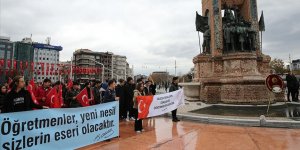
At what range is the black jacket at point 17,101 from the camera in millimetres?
4703

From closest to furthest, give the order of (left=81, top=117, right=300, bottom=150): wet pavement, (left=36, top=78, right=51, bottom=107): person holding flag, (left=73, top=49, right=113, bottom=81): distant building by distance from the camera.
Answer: (left=81, top=117, right=300, bottom=150): wet pavement, (left=36, top=78, right=51, bottom=107): person holding flag, (left=73, top=49, right=113, bottom=81): distant building

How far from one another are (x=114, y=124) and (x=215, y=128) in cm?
313

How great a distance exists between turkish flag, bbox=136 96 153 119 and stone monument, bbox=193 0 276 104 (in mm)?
6530

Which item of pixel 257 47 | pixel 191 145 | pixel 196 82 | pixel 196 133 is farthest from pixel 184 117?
pixel 257 47

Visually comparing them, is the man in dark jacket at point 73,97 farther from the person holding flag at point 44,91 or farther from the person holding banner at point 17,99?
the person holding banner at point 17,99

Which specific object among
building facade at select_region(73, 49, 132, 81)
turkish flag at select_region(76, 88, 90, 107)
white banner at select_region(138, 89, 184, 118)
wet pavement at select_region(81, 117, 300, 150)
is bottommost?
wet pavement at select_region(81, 117, 300, 150)

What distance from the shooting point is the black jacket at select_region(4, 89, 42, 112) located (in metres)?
4.70

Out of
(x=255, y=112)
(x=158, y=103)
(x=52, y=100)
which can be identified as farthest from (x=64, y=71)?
(x=255, y=112)

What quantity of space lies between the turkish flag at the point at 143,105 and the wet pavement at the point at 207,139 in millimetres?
513

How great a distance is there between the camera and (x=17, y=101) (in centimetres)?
475

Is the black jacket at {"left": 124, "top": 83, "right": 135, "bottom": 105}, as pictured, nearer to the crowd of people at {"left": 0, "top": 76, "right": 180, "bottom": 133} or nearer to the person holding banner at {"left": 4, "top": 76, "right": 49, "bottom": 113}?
the crowd of people at {"left": 0, "top": 76, "right": 180, "bottom": 133}

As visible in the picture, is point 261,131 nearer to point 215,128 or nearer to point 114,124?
point 215,128

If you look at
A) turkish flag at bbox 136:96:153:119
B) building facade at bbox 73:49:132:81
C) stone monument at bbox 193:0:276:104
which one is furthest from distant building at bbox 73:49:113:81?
turkish flag at bbox 136:96:153:119

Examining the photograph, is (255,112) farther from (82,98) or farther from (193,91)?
(82,98)
